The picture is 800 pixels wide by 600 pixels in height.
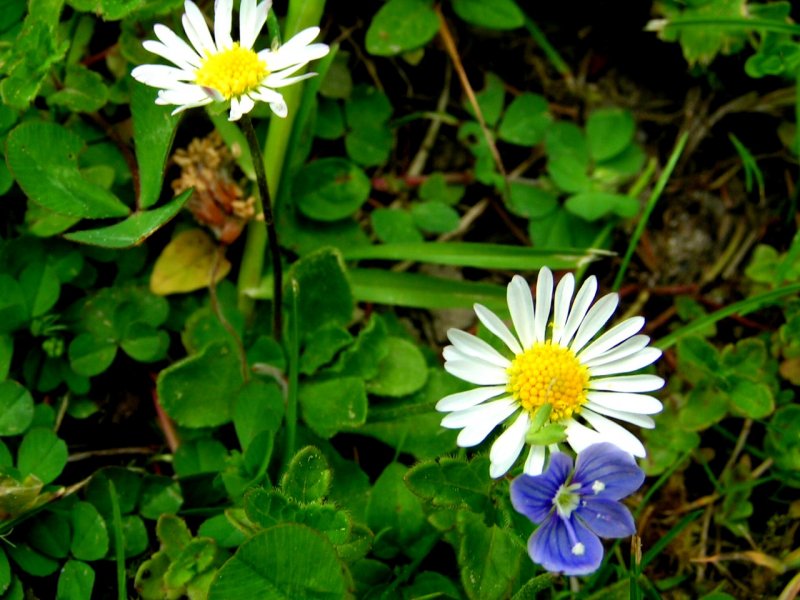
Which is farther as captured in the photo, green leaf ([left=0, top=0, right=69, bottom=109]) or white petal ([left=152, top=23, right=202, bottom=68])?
green leaf ([left=0, top=0, right=69, bottom=109])

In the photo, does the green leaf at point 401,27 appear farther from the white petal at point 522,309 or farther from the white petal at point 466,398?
the white petal at point 466,398

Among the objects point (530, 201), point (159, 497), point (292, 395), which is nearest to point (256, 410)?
point (292, 395)

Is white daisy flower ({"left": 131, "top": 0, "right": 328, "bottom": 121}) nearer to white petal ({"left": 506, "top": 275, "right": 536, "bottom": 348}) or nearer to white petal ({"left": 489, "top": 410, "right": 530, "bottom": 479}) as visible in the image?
white petal ({"left": 506, "top": 275, "right": 536, "bottom": 348})

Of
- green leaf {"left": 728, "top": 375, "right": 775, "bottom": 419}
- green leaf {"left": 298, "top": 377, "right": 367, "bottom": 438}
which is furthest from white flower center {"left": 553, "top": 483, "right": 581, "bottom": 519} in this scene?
green leaf {"left": 728, "top": 375, "right": 775, "bottom": 419}

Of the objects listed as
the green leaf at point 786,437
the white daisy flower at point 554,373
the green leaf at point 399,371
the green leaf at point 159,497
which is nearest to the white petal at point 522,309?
the white daisy flower at point 554,373

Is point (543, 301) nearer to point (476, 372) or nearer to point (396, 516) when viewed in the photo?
point (476, 372)

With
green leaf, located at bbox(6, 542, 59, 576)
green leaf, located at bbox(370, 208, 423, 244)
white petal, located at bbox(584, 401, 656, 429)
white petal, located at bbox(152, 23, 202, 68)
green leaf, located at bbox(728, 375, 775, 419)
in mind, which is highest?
white petal, located at bbox(152, 23, 202, 68)

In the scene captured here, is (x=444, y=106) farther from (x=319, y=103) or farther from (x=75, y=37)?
(x=75, y=37)
